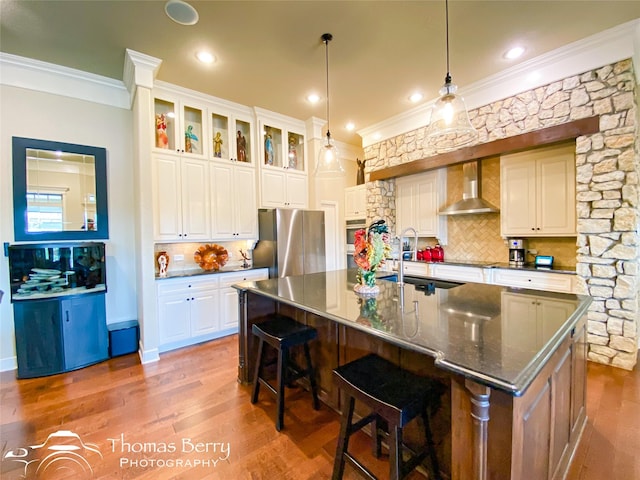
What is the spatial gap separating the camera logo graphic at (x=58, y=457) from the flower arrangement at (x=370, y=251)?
2.01 metres

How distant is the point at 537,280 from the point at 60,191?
213 inches

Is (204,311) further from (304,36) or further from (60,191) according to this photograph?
(304,36)

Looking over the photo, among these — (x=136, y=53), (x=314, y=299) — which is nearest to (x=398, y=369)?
(x=314, y=299)

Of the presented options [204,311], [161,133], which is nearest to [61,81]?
[161,133]

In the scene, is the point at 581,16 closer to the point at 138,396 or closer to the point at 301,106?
the point at 301,106

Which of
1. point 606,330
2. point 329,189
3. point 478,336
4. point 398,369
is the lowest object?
point 606,330

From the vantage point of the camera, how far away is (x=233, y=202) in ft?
12.9

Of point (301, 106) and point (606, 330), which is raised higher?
point (301, 106)

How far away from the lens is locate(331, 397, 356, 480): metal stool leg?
140 centimetres

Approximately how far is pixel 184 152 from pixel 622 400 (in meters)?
4.95

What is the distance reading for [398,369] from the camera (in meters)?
1.49

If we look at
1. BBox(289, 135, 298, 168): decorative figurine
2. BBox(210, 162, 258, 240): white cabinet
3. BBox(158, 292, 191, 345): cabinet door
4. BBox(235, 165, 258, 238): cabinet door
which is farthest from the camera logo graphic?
BBox(289, 135, 298, 168): decorative figurine

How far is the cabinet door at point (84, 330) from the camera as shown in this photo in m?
2.78

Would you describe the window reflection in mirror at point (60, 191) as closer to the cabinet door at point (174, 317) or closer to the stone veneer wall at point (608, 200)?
the cabinet door at point (174, 317)
